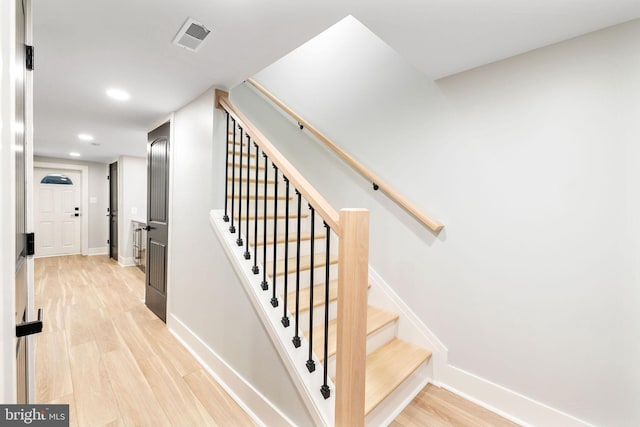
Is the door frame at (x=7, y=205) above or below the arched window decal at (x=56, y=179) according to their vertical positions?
below

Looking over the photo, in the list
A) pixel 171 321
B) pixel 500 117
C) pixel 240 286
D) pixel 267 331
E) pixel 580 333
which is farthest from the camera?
pixel 171 321

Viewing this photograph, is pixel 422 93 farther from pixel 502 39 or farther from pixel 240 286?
pixel 240 286

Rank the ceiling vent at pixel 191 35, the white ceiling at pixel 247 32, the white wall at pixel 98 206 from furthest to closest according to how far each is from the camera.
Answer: the white wall at pixel 98 206 < the ceiling vent at pixel 191 35 < the white ceiling at pixel 247 32

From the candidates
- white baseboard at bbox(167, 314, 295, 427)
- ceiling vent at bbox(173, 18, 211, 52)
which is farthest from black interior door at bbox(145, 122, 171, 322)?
ceiling vent at bbox(173, 18, 211, 52)

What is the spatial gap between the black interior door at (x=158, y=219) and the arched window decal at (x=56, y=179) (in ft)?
14.9

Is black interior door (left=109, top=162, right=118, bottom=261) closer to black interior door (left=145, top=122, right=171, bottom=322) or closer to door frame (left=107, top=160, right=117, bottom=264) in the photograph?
door frame (left=107, top=160, right=117, bottom=264)

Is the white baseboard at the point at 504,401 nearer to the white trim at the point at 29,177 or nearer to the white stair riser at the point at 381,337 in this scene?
the white stair riser at the point at 381,337

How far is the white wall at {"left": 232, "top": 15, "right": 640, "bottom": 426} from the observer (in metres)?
1.31

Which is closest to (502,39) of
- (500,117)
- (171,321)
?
(500,117)

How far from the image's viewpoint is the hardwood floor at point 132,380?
1579 millimetres

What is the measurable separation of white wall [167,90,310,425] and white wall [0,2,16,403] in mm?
1102

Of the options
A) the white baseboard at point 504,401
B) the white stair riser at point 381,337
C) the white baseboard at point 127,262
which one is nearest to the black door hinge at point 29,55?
the white stair riser at point 381,337

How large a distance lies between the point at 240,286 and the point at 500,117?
195 centimetres

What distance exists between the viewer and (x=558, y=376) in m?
1.46
